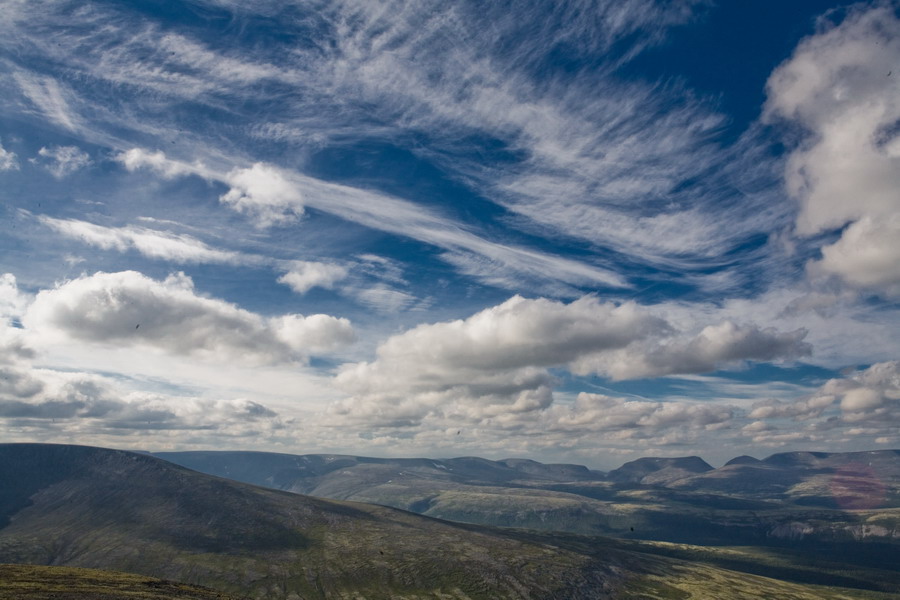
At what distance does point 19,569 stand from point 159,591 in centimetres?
5614

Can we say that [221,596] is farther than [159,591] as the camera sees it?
Yes

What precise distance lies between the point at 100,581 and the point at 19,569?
32.5m

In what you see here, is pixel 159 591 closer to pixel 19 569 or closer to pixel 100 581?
pixel 100 581

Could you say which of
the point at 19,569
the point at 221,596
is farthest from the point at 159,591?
the point at 19,569

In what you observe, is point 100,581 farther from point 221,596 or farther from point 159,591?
point 221,596

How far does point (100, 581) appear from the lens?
171 meters

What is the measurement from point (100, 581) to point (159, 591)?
23.7 metres

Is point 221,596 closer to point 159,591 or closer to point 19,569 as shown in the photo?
point 159,591

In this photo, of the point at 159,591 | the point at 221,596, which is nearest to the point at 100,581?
the point at 159,591

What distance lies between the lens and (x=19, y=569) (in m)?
177

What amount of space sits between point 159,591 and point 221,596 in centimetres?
2111

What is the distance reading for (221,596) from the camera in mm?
178125

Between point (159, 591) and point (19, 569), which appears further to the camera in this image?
point (19, 569)


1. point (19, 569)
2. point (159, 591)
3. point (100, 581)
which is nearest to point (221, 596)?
point (159, 591)
